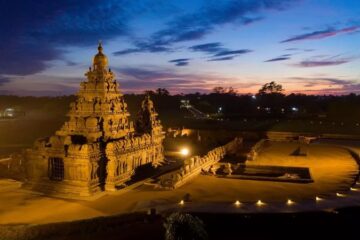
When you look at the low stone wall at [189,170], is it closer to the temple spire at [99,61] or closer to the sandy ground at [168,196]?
the sandy ground at [168,196]

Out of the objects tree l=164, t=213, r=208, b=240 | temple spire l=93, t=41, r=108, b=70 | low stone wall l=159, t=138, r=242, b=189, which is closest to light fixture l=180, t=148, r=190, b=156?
low stone wall l=159, t=138, r=242, b=189

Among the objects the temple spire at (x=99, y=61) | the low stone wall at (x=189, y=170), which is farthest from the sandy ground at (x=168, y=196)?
the temple spire at (x=99, y=61)

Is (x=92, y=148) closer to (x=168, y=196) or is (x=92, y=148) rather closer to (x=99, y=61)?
(x=168, y=196)

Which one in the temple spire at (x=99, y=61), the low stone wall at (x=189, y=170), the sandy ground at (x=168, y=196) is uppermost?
the temple spire at (x=99, y=61)

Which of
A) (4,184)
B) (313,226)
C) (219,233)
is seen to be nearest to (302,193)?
(313,226)

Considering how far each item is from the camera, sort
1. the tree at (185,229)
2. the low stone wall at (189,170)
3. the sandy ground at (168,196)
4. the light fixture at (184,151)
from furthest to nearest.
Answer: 1. the light fixture at (184,151)
2. the low stone wall at (189,170)
3. the sandy ground at (168,196)
4. the tree at (185,229)

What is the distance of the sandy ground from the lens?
16141 millimetres

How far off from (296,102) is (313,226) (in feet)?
317

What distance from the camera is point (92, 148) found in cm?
1964

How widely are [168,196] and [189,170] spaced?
13.6ft

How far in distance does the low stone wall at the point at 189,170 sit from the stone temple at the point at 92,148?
2.58m

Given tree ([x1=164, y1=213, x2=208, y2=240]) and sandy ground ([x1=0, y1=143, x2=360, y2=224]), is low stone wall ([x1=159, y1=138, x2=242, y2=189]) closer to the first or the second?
sandy ground ([x1=0, y1=143, x2=360, y2=224])

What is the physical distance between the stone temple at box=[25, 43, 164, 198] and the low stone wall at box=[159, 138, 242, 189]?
2583 mm

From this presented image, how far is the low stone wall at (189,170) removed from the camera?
2025 cm
